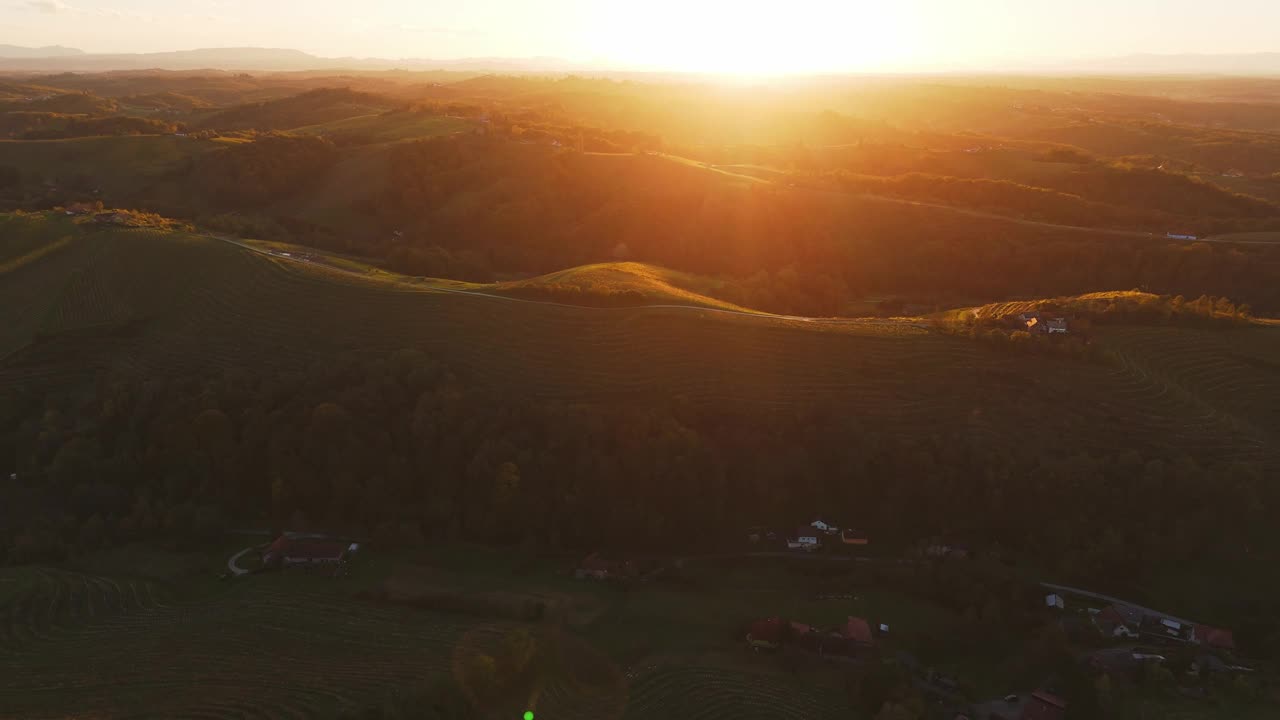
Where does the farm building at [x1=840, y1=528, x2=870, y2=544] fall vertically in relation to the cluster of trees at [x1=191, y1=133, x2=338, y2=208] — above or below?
below

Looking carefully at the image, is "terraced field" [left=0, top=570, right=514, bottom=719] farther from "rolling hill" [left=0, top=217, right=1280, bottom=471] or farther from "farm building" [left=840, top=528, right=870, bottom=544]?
"farm building" [left=840, top=528, right=870, bottom=544]

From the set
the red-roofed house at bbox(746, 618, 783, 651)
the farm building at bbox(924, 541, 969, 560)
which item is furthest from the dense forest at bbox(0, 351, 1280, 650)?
the red-roofed house at bbox(746, 618, 783, 651)

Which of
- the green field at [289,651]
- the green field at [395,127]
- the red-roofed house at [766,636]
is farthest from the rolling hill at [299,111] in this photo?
the red-roofed house at [766,636]

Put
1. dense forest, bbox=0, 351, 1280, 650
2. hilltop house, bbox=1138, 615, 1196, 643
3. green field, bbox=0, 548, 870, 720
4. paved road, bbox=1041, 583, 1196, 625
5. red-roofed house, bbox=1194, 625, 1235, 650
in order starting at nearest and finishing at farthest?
green field, bbox=0, 548, 870, 720
red-roofed house, bbox=1194, 625, 1235, 650
hilltop house, bbox=1138, 615, 1196, 643
paved road, bbox=1041, 583, 1196, 625
dense forest, bbox=0, 351, 1280, 650

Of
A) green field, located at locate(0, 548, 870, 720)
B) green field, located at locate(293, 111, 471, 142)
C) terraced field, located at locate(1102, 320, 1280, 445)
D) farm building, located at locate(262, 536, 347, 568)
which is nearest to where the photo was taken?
green field, located at locate(0, 548, 870, 720)

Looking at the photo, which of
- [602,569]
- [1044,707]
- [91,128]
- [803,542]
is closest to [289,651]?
[602,569]

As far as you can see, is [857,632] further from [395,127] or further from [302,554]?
[395,127]

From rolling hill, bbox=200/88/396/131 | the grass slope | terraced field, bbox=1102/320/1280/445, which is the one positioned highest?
rolling hill, bbox=200/88/396/131
